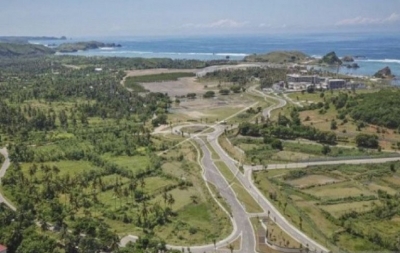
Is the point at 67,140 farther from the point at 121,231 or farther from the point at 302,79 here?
the point at 302,79

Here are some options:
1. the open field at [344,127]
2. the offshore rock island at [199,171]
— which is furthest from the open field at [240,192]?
the open field at [344,127]

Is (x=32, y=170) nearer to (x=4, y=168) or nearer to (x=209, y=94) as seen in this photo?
(x=4, y=168)

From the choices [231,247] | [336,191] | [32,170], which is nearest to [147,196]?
[231,247]

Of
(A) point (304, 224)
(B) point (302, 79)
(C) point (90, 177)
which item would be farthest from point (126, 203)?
(B) point (302, 79)

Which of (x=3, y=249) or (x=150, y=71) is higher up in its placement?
(x=150, y=71)

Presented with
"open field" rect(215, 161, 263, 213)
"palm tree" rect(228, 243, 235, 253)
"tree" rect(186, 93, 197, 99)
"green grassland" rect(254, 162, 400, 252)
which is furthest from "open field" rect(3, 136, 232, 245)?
"tree" rect(186, 93, 197, 99)

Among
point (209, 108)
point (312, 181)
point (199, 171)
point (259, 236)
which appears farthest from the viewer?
point (209, 108)

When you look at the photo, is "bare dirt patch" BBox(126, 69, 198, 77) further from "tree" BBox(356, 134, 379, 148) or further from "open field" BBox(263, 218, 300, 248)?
"open field" BBox(263, 218, 300, 248)

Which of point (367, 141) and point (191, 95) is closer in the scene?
point (367, 141)
